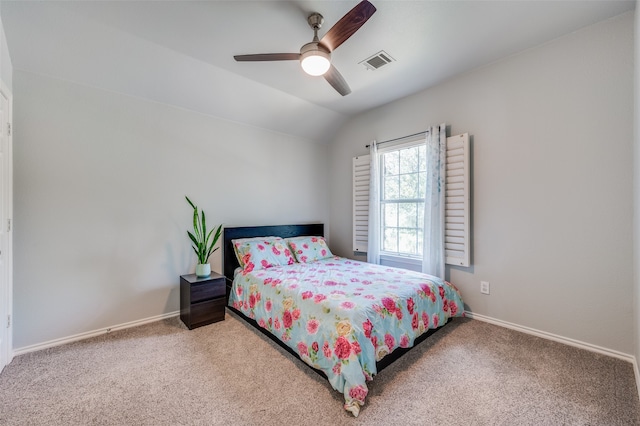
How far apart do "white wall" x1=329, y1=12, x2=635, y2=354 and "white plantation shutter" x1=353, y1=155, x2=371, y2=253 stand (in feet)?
3.89

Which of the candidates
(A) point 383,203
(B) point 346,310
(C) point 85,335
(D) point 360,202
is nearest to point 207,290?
(C) point 85,335

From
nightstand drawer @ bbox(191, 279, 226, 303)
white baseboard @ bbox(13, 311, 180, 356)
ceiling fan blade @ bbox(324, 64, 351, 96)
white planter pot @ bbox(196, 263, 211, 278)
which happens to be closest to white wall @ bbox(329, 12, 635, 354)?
ceiling fan blade @ bbox(324, 64, 351, 96)

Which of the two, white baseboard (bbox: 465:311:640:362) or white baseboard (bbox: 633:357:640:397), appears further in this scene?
white baseboard (bbox: 465:311:640:362)

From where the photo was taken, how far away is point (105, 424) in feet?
4.70

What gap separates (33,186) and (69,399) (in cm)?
171

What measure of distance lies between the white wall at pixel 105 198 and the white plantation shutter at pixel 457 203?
8.17ft

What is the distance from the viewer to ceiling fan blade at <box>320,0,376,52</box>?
4.66 ft

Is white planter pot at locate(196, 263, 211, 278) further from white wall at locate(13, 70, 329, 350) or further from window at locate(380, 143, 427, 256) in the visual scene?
window at locate(380, 143, 427, 256)

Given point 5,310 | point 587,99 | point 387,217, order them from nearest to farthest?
point 5,310
point 587,99
point 387,217

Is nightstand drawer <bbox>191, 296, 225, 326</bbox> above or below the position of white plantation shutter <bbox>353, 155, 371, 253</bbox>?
below

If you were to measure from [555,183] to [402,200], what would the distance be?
1.49 m

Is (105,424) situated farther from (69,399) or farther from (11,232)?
(11,232)

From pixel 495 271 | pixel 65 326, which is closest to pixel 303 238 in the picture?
pixel 495 271

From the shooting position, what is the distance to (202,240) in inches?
120
